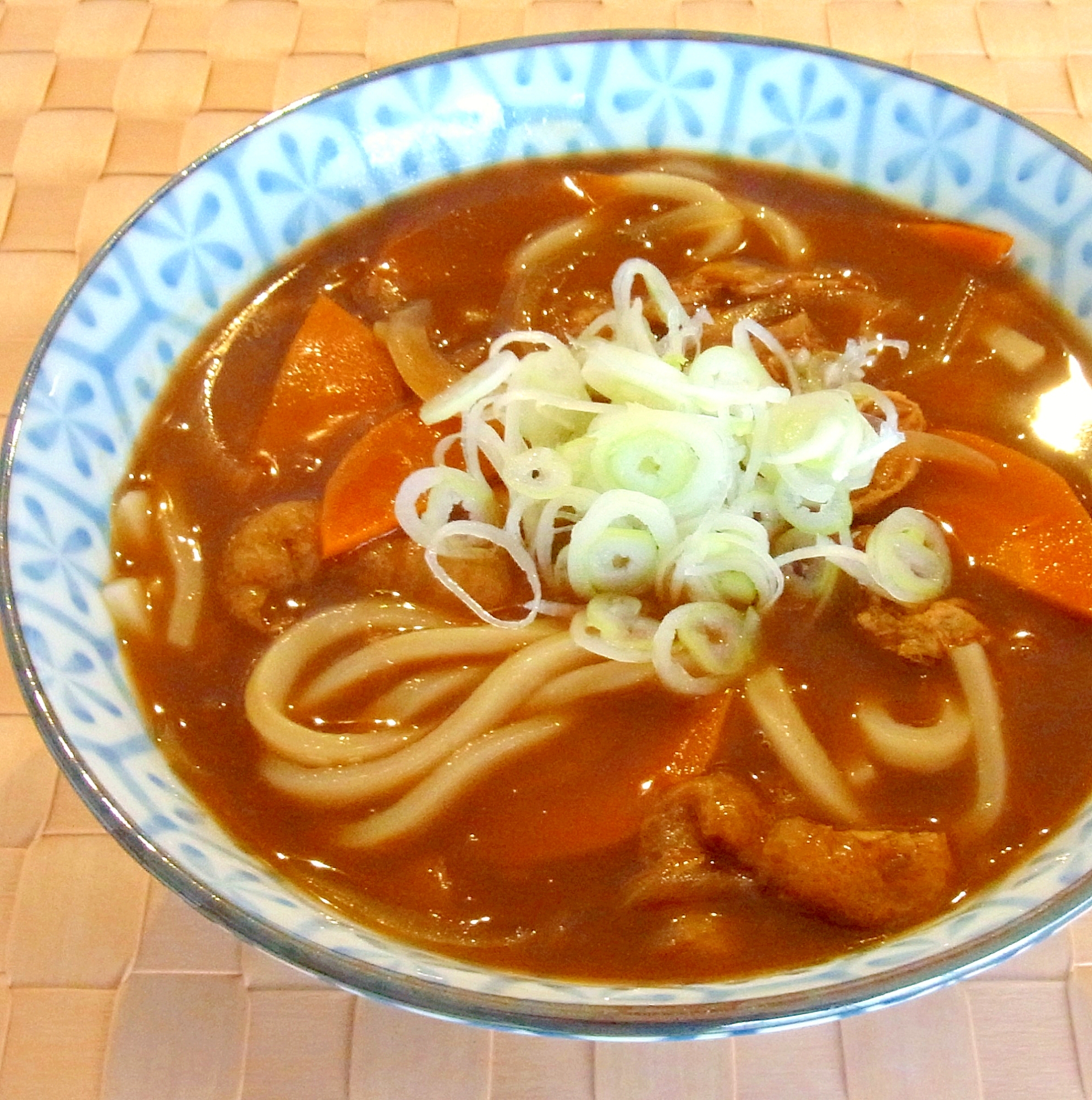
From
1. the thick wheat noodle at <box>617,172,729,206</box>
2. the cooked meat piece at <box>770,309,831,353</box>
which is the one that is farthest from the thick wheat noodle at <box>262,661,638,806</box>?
the thick wheat noodle at <box>617,172,729,206</box>

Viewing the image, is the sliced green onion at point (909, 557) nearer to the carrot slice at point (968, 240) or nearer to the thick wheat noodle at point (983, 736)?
the thick wheat noodle at point (983, 736)

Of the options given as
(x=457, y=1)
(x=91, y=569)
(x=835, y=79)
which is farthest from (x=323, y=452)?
(x=457, y=1)

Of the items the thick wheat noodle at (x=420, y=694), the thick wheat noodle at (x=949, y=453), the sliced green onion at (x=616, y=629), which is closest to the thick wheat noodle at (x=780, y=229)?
the thick wheat noodle at (x=949, y=453)

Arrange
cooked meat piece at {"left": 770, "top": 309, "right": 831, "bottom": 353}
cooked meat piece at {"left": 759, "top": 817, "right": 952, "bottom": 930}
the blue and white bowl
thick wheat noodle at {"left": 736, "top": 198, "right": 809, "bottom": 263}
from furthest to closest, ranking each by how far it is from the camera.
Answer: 1. thick wheat noodle at {"left": 736, "top": 198, "right": 809, "bottom": 263}
2. cooked meat piece at {"left": 770, "top": 309, "right": 831, "bottom": 353}
3. cooked meat piece at {"left": 759, "top": 817, "right": 952, "bottom": 930}
4. the blue and white bowl

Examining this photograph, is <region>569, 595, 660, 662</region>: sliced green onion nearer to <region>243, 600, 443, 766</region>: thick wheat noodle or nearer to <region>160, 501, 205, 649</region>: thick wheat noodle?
<region>243, 600, 443, 766</region>: thick wheat noodle

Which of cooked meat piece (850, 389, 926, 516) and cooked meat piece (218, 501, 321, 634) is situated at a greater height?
cooked meat piece (850, 389, 926, 516)

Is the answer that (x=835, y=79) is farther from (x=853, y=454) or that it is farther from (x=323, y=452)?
(x=323, y=452)
